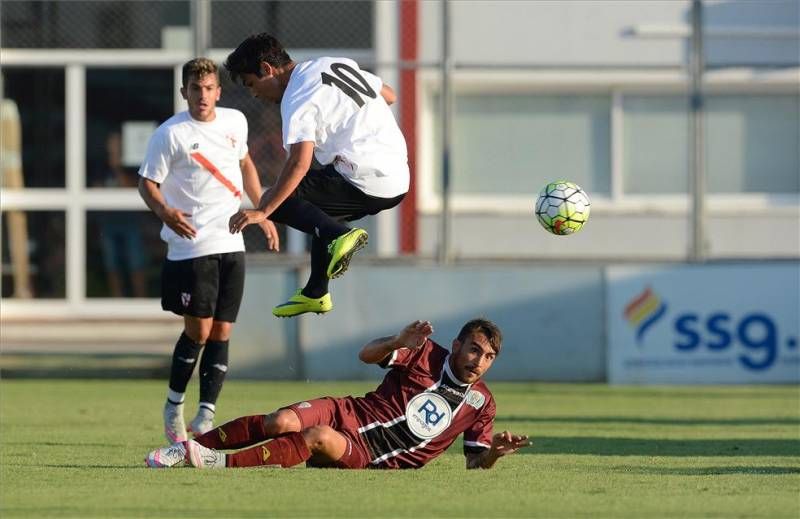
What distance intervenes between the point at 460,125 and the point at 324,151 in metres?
8.28

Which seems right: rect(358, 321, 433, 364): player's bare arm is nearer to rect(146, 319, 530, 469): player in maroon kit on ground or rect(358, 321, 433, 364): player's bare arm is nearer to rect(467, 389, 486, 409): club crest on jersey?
rect(146, 319, 530, 469): player in maroon kit on ground

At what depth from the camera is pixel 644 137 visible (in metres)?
17.4

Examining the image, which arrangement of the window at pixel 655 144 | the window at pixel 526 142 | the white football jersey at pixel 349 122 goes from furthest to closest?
the window at pixel 655 144
the window at pixel 526 142
the white football jersey at pixel 349 122

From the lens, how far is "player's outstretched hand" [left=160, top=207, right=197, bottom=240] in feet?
31.7

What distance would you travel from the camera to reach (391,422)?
324 inches

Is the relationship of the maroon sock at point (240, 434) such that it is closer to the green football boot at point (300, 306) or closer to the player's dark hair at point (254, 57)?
the green football boot at point (300, 306)

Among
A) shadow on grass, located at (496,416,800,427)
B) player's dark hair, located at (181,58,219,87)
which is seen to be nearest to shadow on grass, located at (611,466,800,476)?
shadow on grass, located at (496,416,800,427)

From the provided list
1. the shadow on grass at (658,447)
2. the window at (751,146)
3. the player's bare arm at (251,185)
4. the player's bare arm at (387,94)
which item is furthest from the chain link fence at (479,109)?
the player's bare arm at (387,94)

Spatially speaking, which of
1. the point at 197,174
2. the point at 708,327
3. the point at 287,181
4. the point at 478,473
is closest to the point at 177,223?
the point at 197,174

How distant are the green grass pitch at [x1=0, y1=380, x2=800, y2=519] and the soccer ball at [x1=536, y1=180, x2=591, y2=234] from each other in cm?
130

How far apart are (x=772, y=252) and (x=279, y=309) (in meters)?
9.17

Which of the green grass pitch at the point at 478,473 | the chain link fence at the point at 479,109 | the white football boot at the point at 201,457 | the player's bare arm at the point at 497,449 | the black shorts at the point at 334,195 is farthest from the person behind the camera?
the chain link fence at the point at 479,109

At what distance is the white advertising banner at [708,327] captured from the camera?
15.3m

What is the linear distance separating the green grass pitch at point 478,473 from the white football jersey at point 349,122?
160cm
